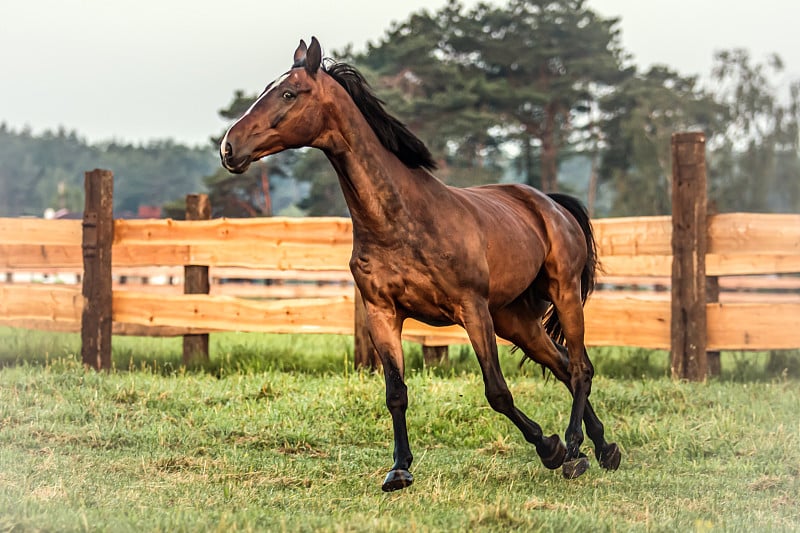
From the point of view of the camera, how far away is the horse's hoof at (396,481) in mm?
4707

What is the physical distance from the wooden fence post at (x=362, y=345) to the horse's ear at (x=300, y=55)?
395 cm

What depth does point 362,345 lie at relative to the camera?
27.7ft

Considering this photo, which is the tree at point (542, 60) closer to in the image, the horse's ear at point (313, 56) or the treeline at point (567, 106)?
the treeline at point (567, 106)

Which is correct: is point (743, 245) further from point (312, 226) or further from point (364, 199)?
point (364, 199)

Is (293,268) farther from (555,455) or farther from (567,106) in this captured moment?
(567,106)

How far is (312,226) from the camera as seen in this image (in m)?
8.98

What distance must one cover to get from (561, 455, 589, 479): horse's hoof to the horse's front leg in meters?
0.99

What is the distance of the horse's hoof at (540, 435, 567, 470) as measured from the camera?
5.12 metres

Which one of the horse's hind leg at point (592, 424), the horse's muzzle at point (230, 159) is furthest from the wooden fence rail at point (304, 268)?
the horse's muzzle at point (230, 159)

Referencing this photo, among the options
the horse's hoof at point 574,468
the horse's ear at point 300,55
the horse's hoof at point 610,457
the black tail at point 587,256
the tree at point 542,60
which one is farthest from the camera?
the tree at point 542,60

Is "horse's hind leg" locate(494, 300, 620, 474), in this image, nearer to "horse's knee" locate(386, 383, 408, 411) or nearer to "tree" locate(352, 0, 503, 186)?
"horse's knee" locate(386, 383, 408, 411)

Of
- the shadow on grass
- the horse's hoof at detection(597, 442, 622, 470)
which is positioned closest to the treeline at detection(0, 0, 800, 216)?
the shadow on grass

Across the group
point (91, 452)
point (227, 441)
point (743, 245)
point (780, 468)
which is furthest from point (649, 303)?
point (91, 452)

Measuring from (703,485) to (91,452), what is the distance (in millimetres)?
3807
